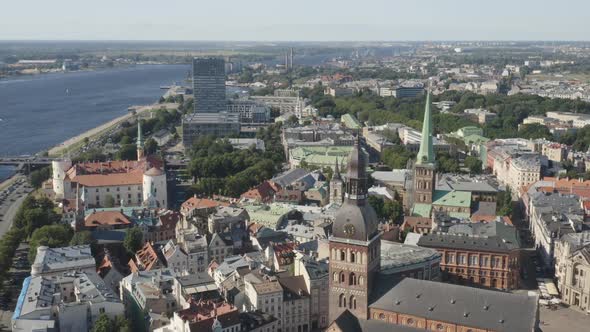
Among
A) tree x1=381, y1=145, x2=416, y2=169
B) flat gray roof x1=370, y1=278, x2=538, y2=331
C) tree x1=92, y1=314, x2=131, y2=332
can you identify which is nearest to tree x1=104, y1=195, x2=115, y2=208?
tree x1=92, y1=314, x2=131, y2=332

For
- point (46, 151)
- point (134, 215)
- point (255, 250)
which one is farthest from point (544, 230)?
point (46, 151)

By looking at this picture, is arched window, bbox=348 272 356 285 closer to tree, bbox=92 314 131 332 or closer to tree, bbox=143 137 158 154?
tree, bbox=92 314 131 332

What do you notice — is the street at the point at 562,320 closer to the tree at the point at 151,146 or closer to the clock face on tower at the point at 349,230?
the clock face on tower at the point at 349,230

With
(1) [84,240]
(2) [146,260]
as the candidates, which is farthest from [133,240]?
(2) [146,260]

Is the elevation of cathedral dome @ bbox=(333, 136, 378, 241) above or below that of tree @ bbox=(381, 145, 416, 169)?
above

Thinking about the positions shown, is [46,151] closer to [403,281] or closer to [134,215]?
[134,215]

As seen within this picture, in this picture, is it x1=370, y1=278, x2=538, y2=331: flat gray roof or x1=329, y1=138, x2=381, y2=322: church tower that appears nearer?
x1=370, y1=278, x2=538, y2=331: flat gray roof

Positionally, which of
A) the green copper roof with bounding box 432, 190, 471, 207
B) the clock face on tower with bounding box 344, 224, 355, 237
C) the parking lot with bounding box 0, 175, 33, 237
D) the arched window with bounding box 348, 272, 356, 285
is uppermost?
the clock face on tower with bounding box 344, 224, 355, 237
